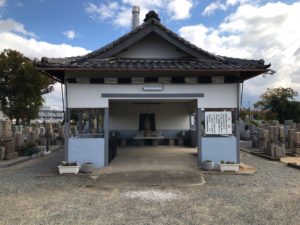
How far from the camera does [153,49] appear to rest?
36.8ft

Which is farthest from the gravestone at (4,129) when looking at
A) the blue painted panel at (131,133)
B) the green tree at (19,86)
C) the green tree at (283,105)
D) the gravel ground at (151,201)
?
the green tree at (283,105)

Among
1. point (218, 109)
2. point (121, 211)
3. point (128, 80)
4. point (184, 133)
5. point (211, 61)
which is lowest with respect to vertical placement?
point (121, 211)

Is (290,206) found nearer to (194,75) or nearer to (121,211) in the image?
(121,211)

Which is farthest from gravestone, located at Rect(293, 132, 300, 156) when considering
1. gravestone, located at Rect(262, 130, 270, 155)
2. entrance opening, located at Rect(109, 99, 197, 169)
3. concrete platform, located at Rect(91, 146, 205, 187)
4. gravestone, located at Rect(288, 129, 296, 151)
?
concrete platform, located at Rect(91, 146, 205, 187)

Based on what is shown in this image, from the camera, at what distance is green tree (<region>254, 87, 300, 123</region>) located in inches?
1177

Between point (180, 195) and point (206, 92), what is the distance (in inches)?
172

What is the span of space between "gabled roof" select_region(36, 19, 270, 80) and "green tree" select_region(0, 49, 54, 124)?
60.2 feet

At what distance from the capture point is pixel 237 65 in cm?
953

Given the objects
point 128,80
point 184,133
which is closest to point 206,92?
point 128,80

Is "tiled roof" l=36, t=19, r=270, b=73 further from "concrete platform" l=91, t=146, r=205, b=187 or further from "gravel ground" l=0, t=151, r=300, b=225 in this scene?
"gravel ground" l=0, t=151, r=300, b=225

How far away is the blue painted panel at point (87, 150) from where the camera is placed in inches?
372

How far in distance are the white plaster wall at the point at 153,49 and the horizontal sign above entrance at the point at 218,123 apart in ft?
9.64

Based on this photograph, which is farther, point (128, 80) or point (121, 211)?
point (128, 80)

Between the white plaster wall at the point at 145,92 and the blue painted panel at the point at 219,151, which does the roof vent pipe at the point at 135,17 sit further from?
the blue painted panel at the point at 219,151
